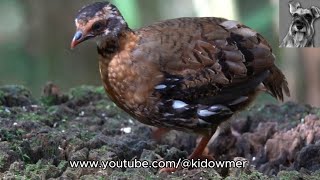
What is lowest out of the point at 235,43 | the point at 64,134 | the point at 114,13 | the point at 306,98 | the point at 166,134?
the point at 306,98

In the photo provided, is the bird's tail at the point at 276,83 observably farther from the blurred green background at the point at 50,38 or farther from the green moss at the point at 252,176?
the blurred green background at the point at 50,38

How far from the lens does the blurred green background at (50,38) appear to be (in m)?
10.3

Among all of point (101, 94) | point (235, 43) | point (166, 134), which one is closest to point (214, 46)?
point (235, 43)

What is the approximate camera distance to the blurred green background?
10289 millimetres

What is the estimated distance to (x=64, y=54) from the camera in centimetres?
1092

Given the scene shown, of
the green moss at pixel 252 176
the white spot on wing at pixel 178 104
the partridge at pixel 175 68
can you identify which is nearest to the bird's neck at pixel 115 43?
the partridge at pixel 175 68

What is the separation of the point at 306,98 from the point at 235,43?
4457 mm

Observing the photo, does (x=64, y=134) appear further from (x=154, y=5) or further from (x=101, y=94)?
→ (x=154, y=5)

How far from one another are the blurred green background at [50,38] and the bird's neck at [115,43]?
18.0ft

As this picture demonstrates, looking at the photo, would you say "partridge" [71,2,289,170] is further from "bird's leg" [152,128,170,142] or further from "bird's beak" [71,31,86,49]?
"bird's leg" [152,128,170,142]

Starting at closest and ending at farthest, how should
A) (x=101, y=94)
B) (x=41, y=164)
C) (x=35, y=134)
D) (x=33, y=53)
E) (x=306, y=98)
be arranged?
1. (x=41, y=164)
2. (x=35, y=134)
3. (x=101, y=94)
4. (x=306, y=98)
5. (x=33, y=53)

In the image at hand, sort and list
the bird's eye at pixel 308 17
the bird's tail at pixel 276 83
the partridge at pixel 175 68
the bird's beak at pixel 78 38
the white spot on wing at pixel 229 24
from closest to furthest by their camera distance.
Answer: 1. the bird's beak at pixel 78 38
2. the partridge at pixel 175 68
3. the white spot on wing at pixel 229 24
4. the bird's tail at pixel 276 83
5. the bird's eye at pixel 308 17

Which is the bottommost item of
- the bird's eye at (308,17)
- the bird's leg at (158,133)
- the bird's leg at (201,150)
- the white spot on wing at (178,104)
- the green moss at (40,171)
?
the bird's leg at (158,133)

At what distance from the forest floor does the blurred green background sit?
4.75m
